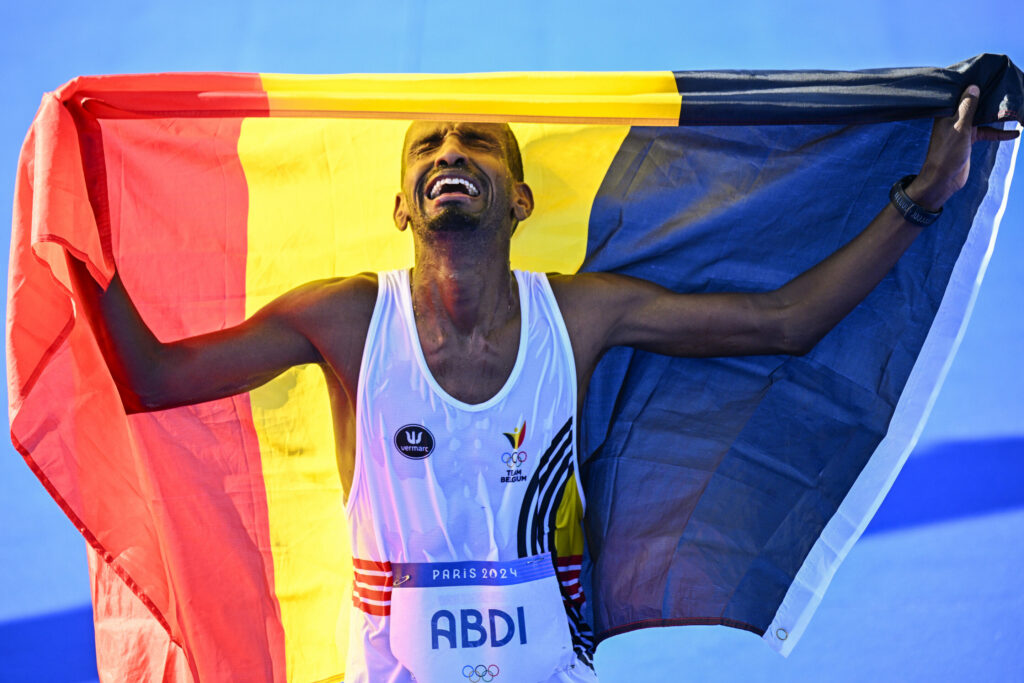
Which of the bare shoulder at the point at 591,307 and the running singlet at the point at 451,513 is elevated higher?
the bare shoulder at the point at 591,307

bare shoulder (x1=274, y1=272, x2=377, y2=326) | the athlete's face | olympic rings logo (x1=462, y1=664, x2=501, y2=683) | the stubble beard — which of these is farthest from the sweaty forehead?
olympic rings logo (x1=462, y1=664, x2=501, y2=683)

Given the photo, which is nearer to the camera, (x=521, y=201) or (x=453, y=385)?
(x=453, y=385)

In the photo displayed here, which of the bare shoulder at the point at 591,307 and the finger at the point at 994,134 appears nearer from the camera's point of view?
the finger at the point at 994,134

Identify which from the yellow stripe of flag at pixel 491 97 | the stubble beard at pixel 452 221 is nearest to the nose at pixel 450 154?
the stubble beard at pixel 452 221

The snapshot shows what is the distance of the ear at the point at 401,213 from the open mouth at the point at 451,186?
0.12 m

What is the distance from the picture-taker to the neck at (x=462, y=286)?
226cm

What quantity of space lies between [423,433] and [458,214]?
481 mm

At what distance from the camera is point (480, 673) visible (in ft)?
Answer: 7.20

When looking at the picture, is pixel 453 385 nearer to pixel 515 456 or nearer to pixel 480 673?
pixel 515 456

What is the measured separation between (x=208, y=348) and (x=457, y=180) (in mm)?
655

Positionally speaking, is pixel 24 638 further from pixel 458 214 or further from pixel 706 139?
pixel 706 139

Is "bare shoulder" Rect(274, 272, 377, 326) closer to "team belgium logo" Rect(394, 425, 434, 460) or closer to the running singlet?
the running singlet

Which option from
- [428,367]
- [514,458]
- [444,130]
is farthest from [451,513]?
[444,130]

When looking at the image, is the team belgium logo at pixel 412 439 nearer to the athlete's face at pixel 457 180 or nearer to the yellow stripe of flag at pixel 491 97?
the athlete's face at pixel 457 180
